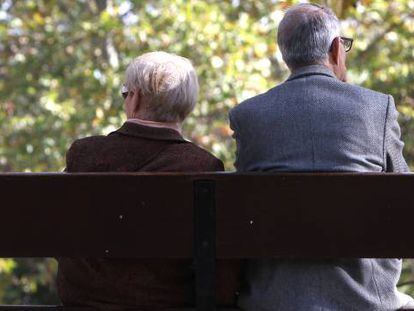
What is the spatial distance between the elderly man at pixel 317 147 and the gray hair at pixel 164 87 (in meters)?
0.21

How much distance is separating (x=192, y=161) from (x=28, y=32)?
29.8ft

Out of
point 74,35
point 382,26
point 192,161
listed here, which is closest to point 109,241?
point 192,161

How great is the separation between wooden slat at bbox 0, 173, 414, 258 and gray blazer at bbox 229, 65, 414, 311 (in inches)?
3.9

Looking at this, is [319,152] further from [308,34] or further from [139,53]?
[139,53]

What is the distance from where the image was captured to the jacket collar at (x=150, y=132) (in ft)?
10.0

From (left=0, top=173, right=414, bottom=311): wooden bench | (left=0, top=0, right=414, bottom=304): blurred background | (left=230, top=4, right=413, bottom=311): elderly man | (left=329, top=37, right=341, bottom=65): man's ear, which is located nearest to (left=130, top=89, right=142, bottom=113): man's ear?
(left=230, top=4, right=413, bottom=311): elderly man

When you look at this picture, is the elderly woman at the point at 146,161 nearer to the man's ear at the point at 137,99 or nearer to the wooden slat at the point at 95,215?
the man's ear at the point at 137,99

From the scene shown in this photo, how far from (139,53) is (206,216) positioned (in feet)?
25.6

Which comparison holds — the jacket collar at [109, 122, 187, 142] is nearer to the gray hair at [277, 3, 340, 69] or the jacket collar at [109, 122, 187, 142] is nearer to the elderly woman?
the elderly woman

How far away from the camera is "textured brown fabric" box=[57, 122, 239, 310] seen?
9.49 feet

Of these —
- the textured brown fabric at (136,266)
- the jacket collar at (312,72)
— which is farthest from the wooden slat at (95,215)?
the jacket collar at (312,72)

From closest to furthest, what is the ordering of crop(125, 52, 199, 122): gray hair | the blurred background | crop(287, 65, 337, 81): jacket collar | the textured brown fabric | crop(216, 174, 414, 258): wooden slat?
crop(216, 174, 414, 258): wooden slat, the textured brown fabric, crop(287, 65, 337, 81): jacket collar, crop(125, 52, 199, 122): gray hair, the blurred background

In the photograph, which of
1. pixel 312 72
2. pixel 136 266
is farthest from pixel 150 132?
pixel 312 72

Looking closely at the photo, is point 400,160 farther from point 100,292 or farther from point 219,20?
point 219,20
